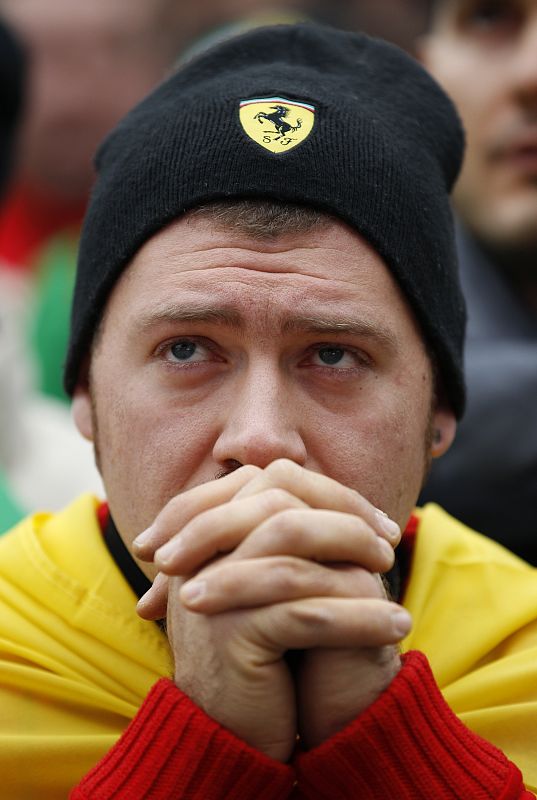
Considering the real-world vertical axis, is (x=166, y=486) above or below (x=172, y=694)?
above

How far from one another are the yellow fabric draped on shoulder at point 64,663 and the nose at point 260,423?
0.48 meters

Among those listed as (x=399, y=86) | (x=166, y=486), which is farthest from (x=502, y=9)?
(x=166, y=486)

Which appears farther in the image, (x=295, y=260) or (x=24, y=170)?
(x=24, y=170)

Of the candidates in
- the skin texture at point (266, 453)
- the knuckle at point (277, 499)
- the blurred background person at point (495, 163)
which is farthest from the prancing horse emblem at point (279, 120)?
the blurred background person at point (495, 163)

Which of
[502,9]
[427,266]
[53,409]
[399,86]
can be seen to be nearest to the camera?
[427,266]

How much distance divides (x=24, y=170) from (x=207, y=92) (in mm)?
4765

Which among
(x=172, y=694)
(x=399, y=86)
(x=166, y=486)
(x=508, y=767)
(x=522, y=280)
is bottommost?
(x=508, y=767)

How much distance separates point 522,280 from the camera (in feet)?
14.1

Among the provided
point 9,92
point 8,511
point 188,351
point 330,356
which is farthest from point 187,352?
point 9,92

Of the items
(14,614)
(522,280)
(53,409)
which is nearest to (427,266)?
(14,614)

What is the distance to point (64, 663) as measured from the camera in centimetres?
252

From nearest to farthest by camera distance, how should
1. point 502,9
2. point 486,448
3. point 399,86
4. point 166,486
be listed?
point 166,486 < point 399,86 < point 486,448 < point 502,9

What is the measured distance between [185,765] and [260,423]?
2.05 feet

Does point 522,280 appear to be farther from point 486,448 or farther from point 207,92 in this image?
point 207,92
